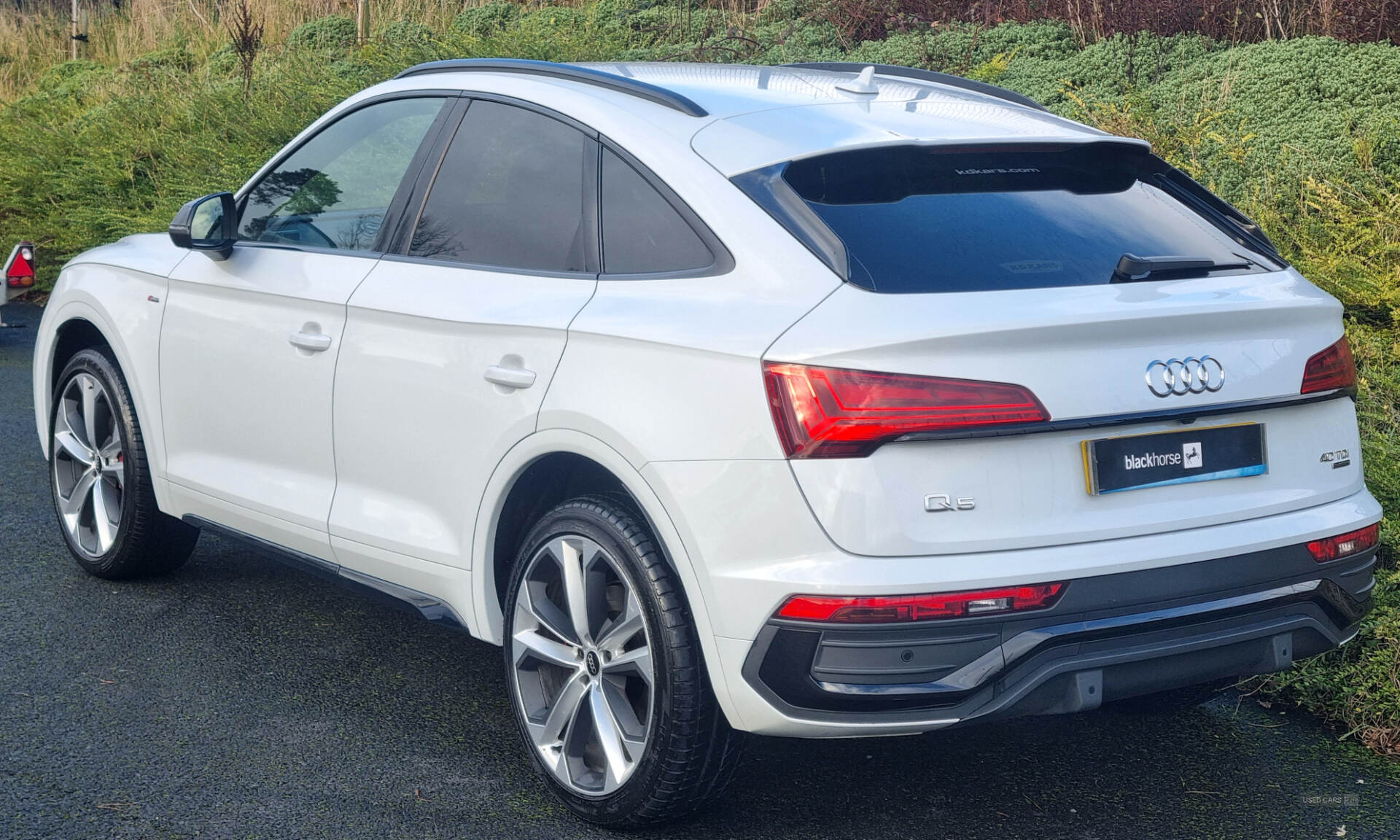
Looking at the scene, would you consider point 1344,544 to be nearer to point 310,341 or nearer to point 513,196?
point 513,196

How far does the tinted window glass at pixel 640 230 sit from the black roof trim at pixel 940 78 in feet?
3.37

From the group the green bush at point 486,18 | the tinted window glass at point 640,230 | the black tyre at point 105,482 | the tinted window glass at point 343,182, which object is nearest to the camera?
the tinted window glass at point 640,230

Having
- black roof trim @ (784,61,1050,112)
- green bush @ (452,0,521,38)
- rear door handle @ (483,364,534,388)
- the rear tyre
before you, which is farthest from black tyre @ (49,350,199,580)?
green bush @ (452,0,521,38)

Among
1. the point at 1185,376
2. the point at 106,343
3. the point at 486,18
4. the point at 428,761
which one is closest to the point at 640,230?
the point at 1185,376

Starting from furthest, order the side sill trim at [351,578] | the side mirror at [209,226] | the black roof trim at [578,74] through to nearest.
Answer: the side mirror at [209,226] → the side sill trim at [351,578] → the black roof trim at [578,74]

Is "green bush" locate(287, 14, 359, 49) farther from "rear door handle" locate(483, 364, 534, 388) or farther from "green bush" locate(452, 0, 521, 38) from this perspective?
"rear door handle" locate(483, 364, 534, 388)

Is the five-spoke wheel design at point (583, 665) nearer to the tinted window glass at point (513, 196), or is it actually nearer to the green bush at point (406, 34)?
the tinted window glass at point (513, 196)

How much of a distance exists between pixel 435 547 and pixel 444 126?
1234mm

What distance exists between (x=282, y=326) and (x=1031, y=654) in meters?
2.49

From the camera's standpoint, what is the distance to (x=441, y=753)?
3816mm

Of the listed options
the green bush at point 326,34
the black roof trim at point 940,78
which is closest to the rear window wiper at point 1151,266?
the black roof trim at point 940,78

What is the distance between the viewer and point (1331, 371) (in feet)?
10.5

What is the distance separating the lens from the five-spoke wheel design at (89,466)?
512 centimetres

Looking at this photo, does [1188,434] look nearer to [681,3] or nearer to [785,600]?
[785,600]
